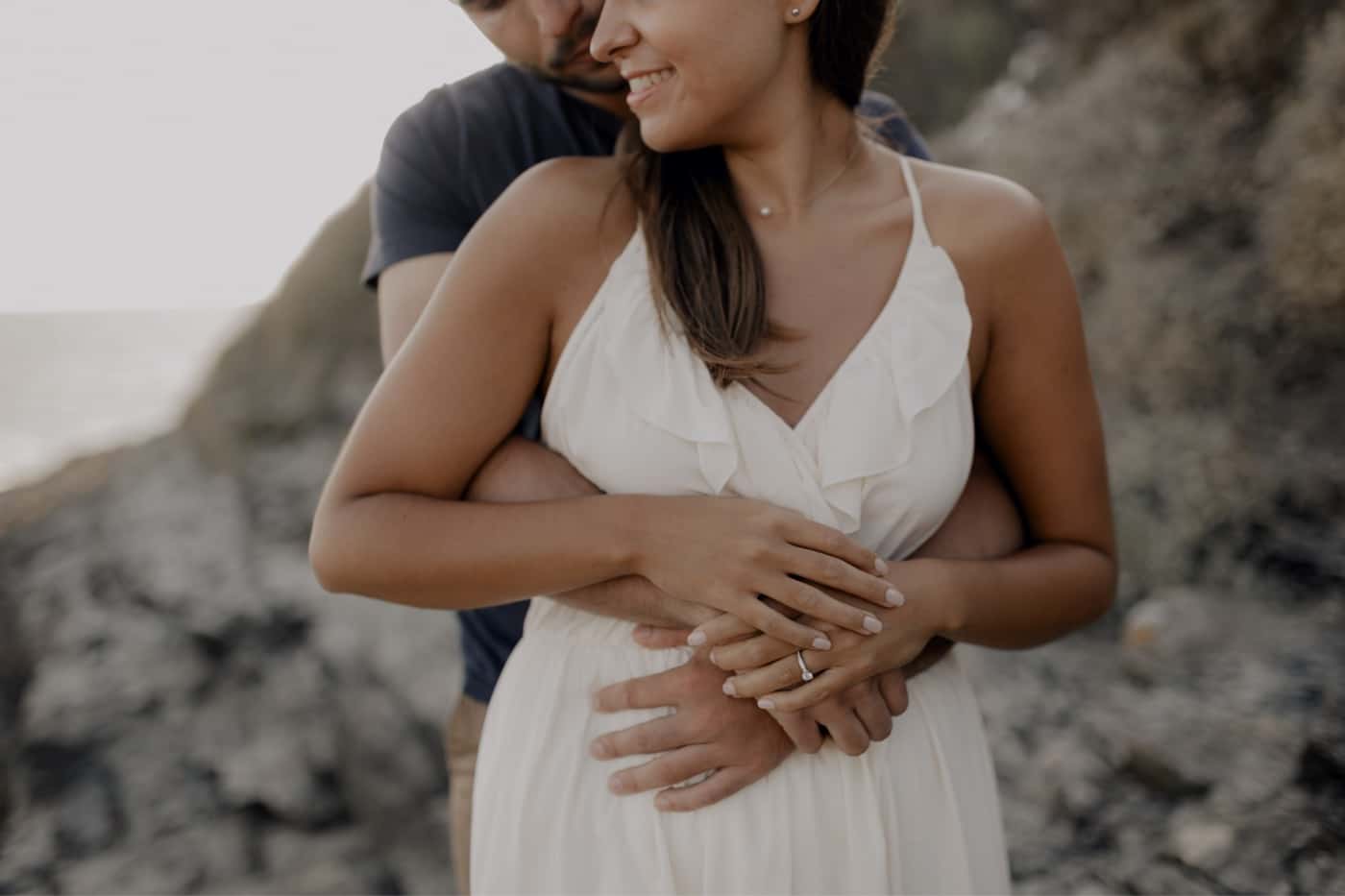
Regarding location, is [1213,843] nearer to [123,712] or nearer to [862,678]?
[862,678]

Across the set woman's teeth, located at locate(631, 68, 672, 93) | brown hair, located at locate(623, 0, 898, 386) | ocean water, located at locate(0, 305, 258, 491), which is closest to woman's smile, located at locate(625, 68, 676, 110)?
woman's teeth, located at locate(631, 68, 672, 93)

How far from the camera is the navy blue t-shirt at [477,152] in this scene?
85.0 inches

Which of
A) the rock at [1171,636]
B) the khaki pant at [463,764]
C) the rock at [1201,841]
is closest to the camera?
the khaki pant at [463,764]

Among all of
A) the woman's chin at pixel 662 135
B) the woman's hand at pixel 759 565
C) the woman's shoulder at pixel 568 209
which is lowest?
the woman's hand at pixel 759 565

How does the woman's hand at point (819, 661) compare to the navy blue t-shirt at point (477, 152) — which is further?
the navy blue t-shirt at point (477, 152)

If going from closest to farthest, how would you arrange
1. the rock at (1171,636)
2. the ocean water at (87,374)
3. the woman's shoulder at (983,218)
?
the woman's shoulder at (983,218), the rock at (1171,636), the ocean water at (87,374)

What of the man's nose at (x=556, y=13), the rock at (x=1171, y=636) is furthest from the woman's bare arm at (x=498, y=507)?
the rock at (x=1171, y=636)

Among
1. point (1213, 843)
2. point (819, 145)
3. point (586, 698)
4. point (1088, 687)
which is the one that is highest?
point (819, 145)

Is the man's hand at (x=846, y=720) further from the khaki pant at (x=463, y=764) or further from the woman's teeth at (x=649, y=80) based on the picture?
the khaki pant at (x=463, y=764)

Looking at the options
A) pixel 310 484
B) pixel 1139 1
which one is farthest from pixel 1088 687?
pixel 1139 1

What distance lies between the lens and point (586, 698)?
1655 mm

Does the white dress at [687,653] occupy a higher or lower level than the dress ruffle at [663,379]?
lower

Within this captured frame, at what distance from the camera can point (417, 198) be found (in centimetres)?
216

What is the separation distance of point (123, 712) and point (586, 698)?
7.64ft
